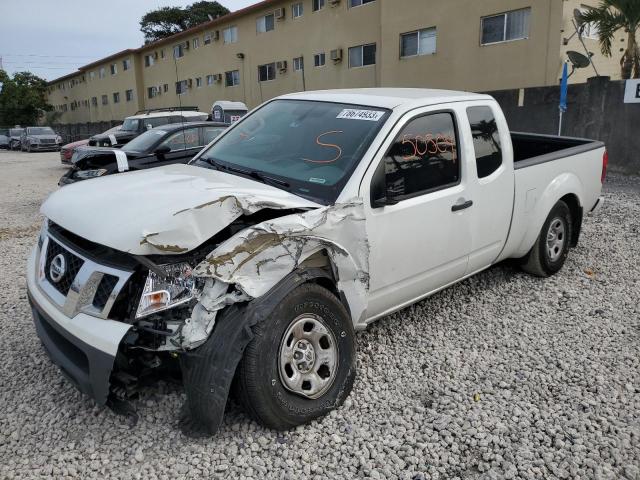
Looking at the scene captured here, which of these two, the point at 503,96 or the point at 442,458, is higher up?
the point at 503,96

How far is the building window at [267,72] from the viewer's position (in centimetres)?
2759

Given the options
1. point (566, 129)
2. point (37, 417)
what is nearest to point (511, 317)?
point (37, 417)

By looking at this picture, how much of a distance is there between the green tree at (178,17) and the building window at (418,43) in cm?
3892

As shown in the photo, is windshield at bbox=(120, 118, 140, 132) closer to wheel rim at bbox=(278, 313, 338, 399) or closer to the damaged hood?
the damaged hood

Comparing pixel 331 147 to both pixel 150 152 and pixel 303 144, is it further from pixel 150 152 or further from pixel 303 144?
pixel 150 152

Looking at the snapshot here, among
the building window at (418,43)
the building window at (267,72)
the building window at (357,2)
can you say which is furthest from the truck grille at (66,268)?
the building window at (267,72)

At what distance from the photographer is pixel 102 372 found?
7.99 feet

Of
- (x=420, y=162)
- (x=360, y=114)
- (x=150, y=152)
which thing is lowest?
(x=150, y=152)

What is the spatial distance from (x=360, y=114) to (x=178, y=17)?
56.5m

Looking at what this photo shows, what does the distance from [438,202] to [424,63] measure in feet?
55.1

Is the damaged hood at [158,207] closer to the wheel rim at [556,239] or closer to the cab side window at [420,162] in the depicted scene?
the cab side window at [420,162]

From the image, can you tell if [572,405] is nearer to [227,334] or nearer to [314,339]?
[314,339]

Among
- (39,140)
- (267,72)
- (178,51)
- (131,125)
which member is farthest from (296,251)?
(178,51)

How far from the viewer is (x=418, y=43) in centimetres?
1898
